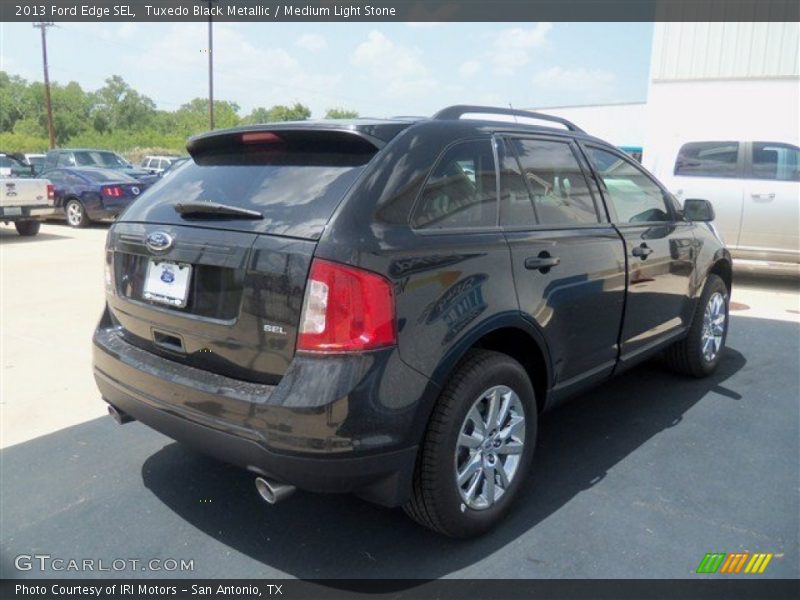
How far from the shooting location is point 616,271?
3.50 metres

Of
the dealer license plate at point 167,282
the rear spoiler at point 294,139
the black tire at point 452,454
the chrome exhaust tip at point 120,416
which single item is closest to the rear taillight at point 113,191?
the rear spoiler at point 294,139

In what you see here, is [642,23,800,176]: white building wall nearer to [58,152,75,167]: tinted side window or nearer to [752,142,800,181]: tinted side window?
[752,142,800,181]: tinted side window

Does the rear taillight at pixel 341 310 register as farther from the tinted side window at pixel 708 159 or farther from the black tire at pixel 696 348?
the tinted side window at pixel 708 159

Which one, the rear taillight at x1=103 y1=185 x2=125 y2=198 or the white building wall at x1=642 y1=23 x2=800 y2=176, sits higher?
the white building wall at x1=642 y1=23 x2=800 y2=176

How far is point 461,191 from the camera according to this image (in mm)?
2752

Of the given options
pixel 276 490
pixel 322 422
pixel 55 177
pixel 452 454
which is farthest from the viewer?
pixel 55 177

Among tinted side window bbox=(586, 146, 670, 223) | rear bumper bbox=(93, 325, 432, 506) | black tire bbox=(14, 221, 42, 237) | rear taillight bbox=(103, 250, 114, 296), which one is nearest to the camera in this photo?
rear bumper bbox=(93, 325, 432, 506)

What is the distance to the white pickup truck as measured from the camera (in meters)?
11.9

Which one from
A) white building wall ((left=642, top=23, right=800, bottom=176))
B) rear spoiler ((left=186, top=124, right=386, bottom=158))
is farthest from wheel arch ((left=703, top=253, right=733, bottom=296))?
white building wall ((left=642, top=23, right=800, bottom=176))

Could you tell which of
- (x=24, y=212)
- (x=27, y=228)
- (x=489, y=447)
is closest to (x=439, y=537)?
(x=489, y=447)

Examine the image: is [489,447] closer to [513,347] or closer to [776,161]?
[513,347]

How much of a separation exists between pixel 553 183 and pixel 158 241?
1.89m

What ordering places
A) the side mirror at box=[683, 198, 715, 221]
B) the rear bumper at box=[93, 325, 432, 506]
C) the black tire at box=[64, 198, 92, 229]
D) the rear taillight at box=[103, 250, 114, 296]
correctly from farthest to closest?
the black tire at box=[64, 198, 92, 229] → the side mirror at box=[683, 198, 715, 221] → the rear taillight at box=[103, 250, 114, 296] → the rear bumper at box=[93, 325, 432, 506]

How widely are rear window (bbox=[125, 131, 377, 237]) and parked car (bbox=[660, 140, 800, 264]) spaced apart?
731 centimetres
